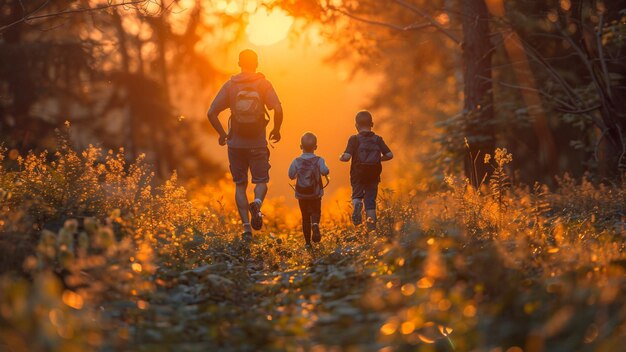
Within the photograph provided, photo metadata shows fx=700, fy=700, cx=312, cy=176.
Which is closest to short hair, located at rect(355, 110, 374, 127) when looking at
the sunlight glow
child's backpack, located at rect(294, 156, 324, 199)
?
child's backpack, located at rect(294, 156, 324, 199)

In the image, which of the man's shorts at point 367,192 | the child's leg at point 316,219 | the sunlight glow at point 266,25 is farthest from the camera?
the sunlight glow at point 266,25

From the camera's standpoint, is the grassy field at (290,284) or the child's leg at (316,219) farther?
the child's leg at (316,219)

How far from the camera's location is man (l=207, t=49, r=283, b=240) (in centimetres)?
912

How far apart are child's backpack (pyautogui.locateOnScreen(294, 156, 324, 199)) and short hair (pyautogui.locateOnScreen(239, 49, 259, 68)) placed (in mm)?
1498

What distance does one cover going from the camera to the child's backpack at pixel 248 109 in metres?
9.10

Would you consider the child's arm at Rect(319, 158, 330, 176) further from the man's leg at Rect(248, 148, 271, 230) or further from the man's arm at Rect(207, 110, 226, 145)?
the man's arm at Rect(207, 110, 226, 145)

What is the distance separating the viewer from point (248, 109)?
9.09m

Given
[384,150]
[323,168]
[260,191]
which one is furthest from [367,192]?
[260,191]

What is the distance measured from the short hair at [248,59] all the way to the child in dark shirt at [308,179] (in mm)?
1278

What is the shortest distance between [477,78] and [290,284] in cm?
832

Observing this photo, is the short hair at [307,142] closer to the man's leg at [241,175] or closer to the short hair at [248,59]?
the man's leg at [241,175]

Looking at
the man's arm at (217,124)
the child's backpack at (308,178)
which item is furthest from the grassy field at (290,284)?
the man's arm at (217,124)

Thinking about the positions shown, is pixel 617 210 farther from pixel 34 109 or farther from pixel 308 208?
pixel 34 109

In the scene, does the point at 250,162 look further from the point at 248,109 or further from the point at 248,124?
the point at 248,109
